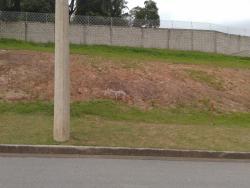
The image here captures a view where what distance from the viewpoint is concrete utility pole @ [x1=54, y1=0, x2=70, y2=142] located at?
492 inches

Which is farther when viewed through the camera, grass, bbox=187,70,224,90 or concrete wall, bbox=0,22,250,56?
concrete wall, bbox=0,22,250,56

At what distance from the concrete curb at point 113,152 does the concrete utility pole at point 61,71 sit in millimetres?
751

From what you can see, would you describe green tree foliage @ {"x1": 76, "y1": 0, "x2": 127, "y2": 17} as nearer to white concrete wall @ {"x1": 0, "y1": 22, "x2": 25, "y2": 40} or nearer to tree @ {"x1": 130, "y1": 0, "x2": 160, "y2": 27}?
tree @ {"x1": 130, "y1": 0, "x2": 160, "y2": 27}

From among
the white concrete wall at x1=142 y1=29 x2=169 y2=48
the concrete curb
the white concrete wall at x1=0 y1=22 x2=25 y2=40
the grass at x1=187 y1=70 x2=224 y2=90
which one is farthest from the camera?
the white concrete wall at x1=142 y1=29 x2=169 y2=48

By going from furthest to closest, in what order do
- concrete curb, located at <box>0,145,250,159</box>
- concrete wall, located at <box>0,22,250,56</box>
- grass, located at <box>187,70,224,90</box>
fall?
1. concrete wall, located at <box>0,22,250,56</box>
2. grass, located at <box>187,70,224,90</box>
3. concrete curb, located at <box>0,145,250,159</box>

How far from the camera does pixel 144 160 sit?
455 inches

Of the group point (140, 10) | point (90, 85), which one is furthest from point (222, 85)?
point (140, 10)

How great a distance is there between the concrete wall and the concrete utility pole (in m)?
23.6

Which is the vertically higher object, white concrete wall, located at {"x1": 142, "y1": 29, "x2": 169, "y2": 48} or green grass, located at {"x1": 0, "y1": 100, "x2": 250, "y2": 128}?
white concrete wall, located at {"x1": 142, "y1": 29, "x2": 169, "y2": 48}

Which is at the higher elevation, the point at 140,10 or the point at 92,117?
the point at 140,10

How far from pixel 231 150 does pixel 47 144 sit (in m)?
4.36

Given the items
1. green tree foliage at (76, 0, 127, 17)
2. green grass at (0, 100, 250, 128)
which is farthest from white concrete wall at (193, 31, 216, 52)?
green grass at (0, 100, 250, 128)

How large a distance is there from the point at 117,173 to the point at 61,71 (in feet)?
12.2

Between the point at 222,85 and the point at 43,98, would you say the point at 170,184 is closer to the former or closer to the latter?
the point at 43,98
